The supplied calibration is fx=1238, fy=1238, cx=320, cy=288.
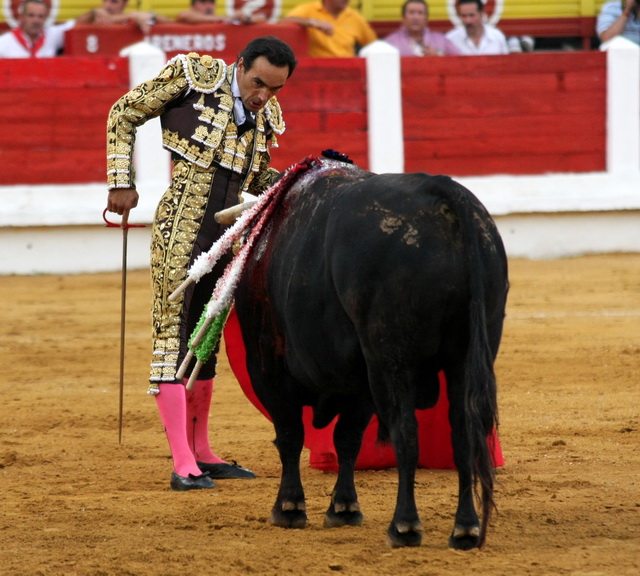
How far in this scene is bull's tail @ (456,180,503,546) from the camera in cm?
259

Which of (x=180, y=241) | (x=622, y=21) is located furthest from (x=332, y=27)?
(x=180, y=241)

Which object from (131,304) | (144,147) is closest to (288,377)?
(131,304)

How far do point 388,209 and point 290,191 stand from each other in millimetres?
563

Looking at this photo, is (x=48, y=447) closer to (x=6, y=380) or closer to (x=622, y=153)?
(x=6, y=380)

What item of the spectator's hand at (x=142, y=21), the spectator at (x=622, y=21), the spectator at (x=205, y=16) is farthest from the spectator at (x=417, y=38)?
the spectator's hand at (x=142, y=21)

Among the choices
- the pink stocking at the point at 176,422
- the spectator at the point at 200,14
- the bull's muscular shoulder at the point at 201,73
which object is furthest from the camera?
the spectator at the point at 200,14

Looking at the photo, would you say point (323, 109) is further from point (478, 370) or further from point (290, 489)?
point (478, 370)

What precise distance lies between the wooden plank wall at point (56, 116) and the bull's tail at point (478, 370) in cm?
668

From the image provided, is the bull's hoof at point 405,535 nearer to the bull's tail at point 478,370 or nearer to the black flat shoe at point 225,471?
the bull's tail at point 478,370

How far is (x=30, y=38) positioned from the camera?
9.30 m

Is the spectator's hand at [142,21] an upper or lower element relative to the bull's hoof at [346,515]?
upper

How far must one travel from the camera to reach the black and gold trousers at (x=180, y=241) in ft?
12.2

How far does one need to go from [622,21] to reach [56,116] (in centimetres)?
454

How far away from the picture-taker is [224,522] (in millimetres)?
3236
